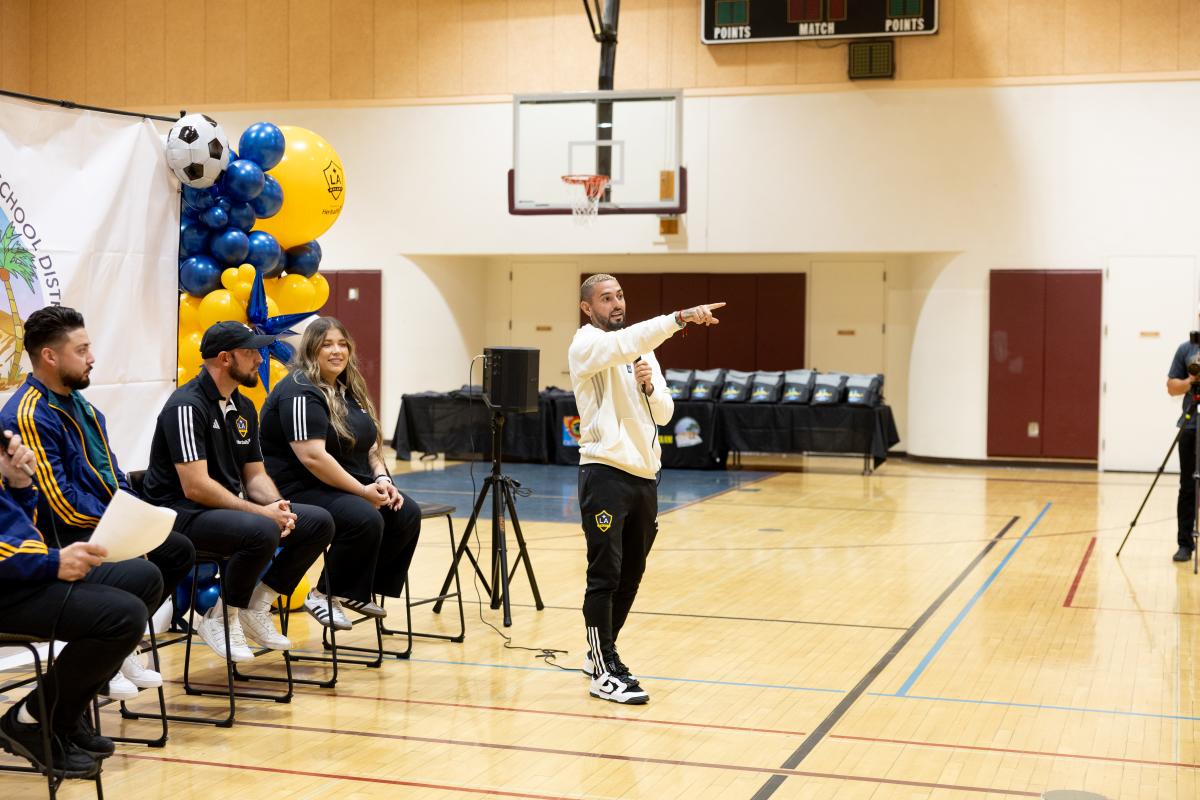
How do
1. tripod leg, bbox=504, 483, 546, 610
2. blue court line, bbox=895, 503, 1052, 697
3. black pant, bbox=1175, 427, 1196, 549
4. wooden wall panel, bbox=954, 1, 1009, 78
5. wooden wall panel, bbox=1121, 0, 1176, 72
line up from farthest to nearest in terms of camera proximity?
wooden wall panel, bbox=954, 1, 1009, 78
wooden wall panel, bbox=1121, 0, 1176, 72
black pant, bbox=1175, 427, 1196, 549
tripod leg, bbox=504, 483, 546, 610
blue court line, bbox=895, 503, 1052, 697

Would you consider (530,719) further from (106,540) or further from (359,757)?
(106,540)

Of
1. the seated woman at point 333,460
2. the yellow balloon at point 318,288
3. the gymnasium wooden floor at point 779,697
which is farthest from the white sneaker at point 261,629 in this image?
the yellow balloon at point 318,288

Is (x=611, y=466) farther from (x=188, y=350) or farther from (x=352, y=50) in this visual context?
(x=352, y=50)

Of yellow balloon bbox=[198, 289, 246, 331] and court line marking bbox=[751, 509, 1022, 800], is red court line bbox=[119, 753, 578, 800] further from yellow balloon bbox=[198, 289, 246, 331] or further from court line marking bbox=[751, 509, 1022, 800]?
yellow balloon bbox=[198, 289, 246, 331]

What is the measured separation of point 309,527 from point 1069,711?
3172 mm

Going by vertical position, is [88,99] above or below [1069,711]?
above

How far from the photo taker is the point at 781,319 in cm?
1694

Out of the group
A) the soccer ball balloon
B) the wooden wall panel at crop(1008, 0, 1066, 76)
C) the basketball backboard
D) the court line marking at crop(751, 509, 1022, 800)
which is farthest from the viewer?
the wooden wall panel at crop(1008, 0, 1066, 76)

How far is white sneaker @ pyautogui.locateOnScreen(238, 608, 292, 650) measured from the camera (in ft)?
17.6

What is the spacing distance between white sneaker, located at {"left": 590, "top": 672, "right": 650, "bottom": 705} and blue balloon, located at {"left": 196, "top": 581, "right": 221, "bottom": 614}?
2017mm

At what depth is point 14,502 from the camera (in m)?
4.02

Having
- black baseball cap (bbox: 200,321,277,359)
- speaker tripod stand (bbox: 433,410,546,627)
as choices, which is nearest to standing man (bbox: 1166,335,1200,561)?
speaker tripod stand (bbox: 433,410,546,627)

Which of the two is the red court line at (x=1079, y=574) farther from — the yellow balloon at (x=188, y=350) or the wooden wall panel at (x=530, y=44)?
the wooden wall panel at (x=530, y=44)

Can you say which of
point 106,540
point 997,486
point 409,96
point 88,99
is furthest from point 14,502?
point 88,99
